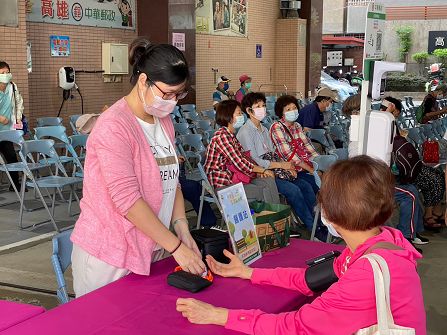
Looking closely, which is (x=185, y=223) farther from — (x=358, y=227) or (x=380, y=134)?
(x=380, y=134)

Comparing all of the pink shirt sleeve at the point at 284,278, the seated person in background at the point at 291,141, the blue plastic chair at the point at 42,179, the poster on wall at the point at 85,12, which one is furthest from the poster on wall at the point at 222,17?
the pink shirt sleeve at the point at 284,278

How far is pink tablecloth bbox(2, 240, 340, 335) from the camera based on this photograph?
207 cm

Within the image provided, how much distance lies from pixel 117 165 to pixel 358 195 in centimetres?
94

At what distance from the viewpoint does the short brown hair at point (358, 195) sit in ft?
6.15

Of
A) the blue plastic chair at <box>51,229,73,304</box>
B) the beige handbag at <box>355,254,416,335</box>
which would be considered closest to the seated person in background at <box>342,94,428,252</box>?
the blue plastic chair at <box>51,229,73,304</box>

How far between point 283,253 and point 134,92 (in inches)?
40.1

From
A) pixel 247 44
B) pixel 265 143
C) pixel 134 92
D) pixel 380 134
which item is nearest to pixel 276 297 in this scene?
pixel 134 92

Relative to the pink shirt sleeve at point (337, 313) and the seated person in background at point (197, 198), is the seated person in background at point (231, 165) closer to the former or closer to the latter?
the seated person in background at point (197, 198)

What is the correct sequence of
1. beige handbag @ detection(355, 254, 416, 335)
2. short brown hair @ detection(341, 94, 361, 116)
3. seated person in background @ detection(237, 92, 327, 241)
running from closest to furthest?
1. beige handbag @ detection(355, 254, 416, 335)
2. short brown hair @ detection(341, 94, 361, 116)
3. seated person in background @ detection(237, 92, 327, 241)

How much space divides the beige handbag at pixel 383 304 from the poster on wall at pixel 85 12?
938 centimetres

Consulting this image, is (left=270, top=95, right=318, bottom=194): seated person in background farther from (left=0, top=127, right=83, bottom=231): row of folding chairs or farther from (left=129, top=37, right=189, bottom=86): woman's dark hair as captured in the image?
(left=129, top=37, right=189, bottom=86): woman's dark hair

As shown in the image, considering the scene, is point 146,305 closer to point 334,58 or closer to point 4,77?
point 4,77

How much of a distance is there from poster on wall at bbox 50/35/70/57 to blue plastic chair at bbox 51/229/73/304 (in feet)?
27.3

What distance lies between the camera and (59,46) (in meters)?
10.7
